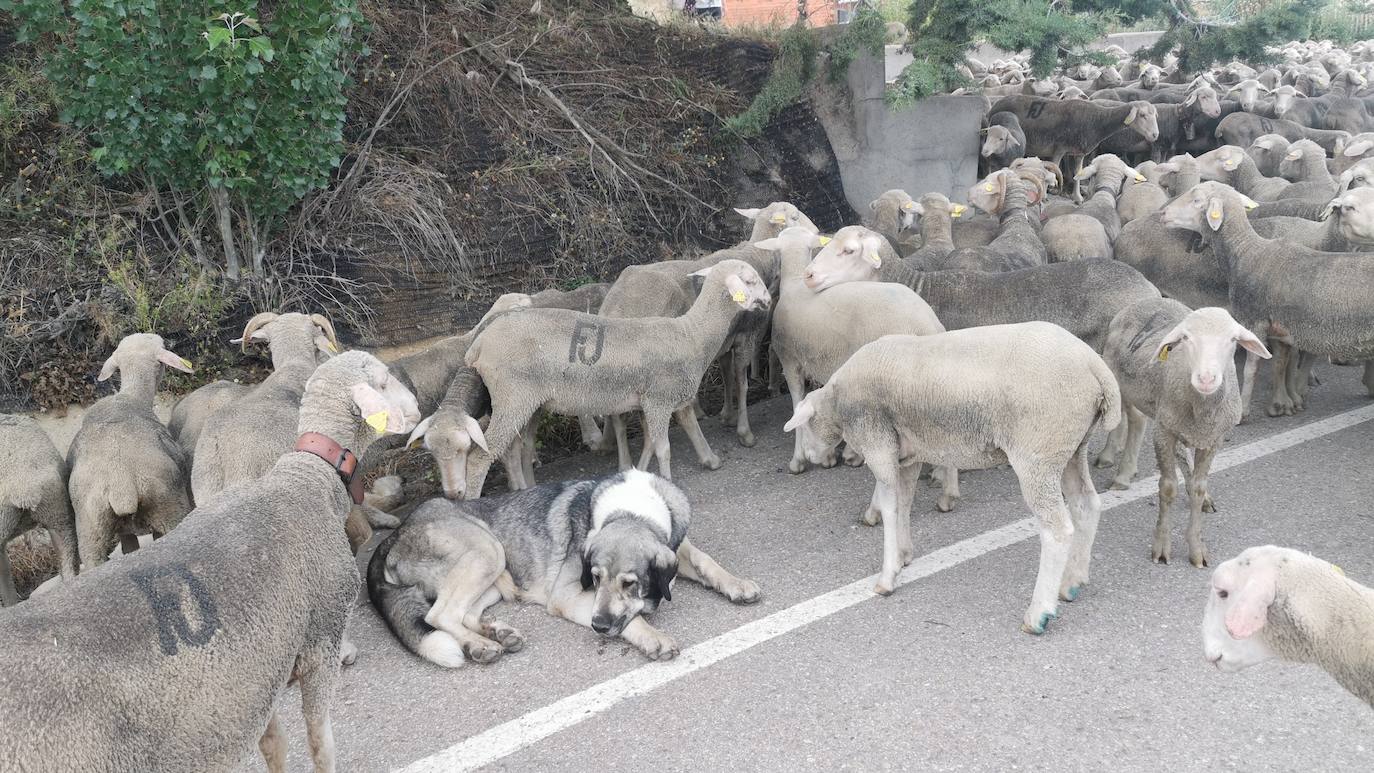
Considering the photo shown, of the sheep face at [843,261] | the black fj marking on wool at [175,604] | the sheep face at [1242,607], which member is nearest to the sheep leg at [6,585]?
the black fj marking on wool at [175,604]

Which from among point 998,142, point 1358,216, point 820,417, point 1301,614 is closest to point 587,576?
point 820,417

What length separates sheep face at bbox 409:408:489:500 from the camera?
565cm

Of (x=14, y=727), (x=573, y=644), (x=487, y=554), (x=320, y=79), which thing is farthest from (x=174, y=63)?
(x=14, y=727)

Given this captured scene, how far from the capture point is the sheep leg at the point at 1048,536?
180 inches

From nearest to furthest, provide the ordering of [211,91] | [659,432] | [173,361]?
1. [173,361]
2. [659,432]
3. [211,91]

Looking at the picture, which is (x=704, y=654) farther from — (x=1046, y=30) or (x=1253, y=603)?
(x=1046, y=30)

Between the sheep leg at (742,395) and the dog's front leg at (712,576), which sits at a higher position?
the dog's front leg at (712,576)

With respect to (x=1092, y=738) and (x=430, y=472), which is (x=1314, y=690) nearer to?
(x=1092, y=738)

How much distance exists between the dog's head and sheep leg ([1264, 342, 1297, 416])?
464 centimetres

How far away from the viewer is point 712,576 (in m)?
5.18

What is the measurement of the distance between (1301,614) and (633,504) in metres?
2.94

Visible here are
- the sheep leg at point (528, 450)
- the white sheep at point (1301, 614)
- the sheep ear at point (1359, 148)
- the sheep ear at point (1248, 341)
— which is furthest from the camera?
the sheep ear at point (1359, 148)

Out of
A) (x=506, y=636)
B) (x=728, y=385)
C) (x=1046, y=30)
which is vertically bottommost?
(x=728, y=385)

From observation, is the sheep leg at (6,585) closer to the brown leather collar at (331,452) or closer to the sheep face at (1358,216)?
the brown leather collar at (331,452)
